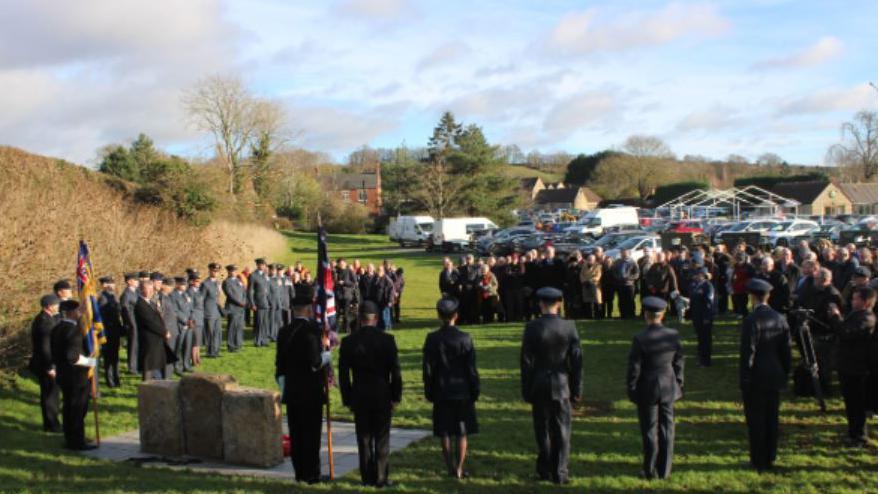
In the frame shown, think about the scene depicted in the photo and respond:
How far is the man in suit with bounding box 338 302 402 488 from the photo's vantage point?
6930 millimetres

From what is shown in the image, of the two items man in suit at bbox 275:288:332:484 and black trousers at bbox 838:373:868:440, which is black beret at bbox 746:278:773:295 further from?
man in suit at bbox 275:288:332:484

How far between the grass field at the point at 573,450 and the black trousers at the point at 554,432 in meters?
0.17

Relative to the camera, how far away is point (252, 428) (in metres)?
7.91

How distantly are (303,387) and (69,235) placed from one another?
1012cm

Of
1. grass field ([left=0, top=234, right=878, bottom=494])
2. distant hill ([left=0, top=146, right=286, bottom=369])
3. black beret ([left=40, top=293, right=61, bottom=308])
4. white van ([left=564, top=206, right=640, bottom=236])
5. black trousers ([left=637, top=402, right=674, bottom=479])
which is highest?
white van ([left=564, top=206, right=640, bottom=236])

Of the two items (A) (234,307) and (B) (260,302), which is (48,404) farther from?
(B) (260,302)

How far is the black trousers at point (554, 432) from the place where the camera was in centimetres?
696

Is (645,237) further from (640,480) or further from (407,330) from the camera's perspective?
(640,480)

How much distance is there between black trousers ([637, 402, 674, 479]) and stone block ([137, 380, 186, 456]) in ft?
17.0

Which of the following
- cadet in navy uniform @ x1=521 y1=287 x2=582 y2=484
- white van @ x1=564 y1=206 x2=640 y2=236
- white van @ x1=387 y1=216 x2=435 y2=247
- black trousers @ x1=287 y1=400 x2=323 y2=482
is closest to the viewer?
cadet in navy uniform @ x1=521 y1=287 x2=582 y2=484

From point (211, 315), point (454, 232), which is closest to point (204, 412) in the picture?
point (211, 315)

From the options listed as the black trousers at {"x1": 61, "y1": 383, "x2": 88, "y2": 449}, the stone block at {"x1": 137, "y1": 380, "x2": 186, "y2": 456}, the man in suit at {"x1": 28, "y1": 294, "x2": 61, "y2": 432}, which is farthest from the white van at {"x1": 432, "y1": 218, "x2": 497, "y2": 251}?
the black trousers at {"x1": 61, "y1": 383, "x2": 88, "y2": 449}

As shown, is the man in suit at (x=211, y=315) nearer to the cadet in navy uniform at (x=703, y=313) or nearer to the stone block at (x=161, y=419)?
the stone block at (x=161, y=419)

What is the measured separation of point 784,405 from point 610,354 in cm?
420
